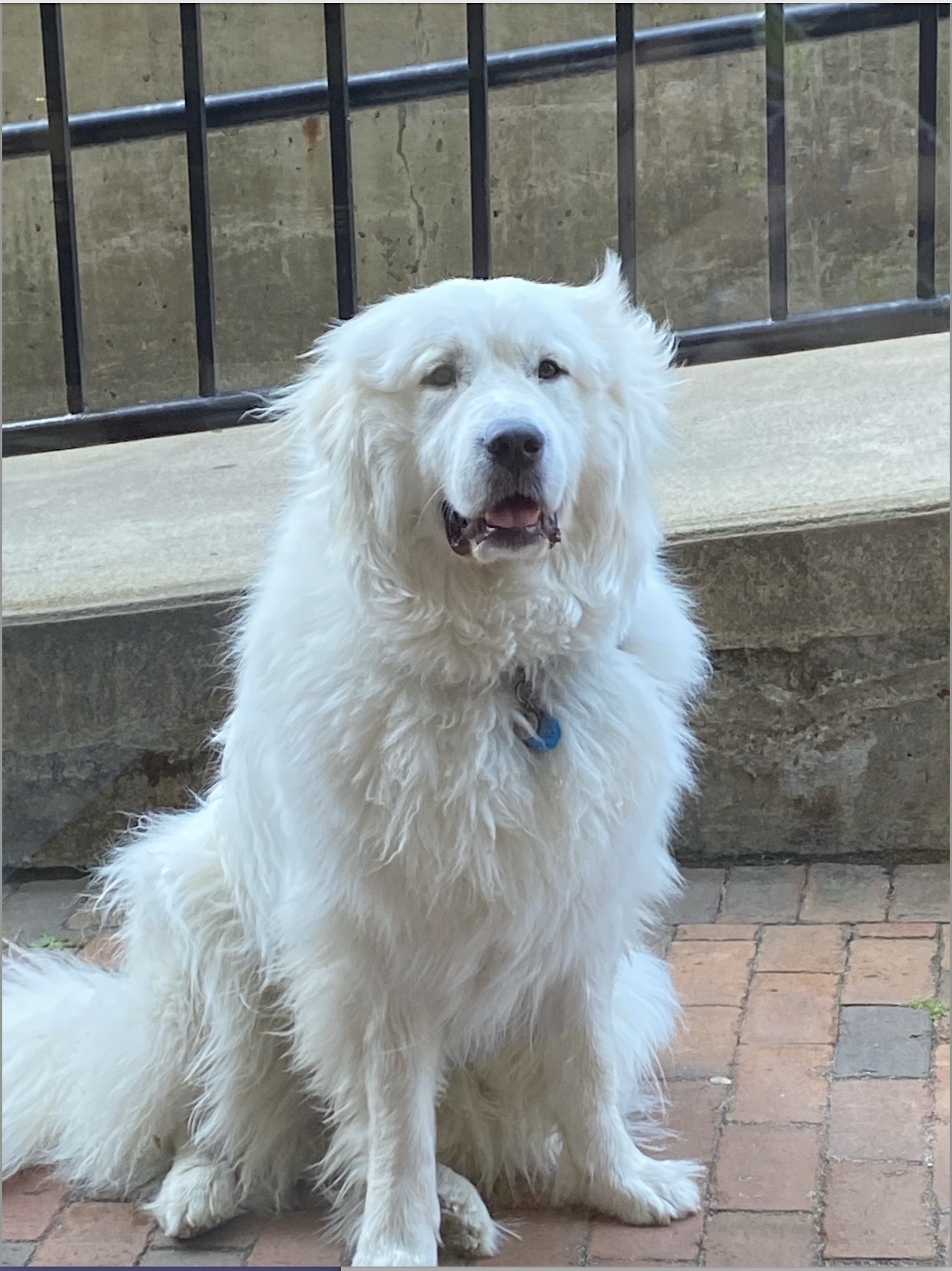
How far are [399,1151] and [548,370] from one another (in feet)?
3.40

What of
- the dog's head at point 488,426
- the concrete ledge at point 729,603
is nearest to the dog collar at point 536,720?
the dog's head at point 488,426

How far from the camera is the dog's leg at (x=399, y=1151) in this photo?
1.81 meters

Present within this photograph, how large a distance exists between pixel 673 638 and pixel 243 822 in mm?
652

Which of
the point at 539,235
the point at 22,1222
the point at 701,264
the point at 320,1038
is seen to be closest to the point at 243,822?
the point at 320,1038

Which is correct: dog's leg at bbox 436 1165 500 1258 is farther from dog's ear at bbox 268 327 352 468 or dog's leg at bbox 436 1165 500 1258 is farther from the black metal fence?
the black metal fence

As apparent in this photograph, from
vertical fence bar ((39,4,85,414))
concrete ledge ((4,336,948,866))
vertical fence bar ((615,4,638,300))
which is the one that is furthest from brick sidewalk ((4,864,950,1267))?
vertical fence bar ((615,4,638,300))

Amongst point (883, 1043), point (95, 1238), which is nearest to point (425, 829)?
point (95, 1238)

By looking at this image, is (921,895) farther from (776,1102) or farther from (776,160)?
(776,160)

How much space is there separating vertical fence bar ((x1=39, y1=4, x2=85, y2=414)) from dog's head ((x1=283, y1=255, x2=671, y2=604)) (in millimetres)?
483

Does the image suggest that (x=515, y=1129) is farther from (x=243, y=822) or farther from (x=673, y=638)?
(x=673, y=638)

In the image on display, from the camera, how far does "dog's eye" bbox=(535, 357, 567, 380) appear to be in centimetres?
169

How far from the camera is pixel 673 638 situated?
192 cm

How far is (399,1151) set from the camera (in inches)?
71.6

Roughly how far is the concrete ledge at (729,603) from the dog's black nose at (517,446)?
1.69ft
